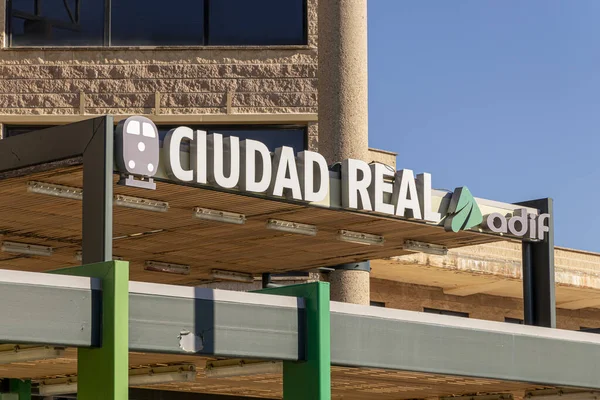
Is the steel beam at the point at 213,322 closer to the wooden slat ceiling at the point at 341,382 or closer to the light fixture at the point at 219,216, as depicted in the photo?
the wooden slat ceiling at the point at 341,382

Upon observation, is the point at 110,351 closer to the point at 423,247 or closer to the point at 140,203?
the point at 140,203

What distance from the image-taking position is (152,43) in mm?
A: 30062

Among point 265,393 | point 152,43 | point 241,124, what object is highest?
point 152,43

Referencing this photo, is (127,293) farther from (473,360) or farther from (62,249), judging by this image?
(62,249)

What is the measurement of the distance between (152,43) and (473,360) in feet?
41.9

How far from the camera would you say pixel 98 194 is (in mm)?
17812

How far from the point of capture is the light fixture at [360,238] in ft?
80.8

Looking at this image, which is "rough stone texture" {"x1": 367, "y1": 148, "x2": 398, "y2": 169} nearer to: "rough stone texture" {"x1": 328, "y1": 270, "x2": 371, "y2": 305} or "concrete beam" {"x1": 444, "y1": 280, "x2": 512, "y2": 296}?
"rough stone texture" {"x1": 328, "y1": 270, "x2": 371, "y2": 305}

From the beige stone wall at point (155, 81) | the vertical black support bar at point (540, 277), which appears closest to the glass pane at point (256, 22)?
the beige stone wall at point (155, 81)

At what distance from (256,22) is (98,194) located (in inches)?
511

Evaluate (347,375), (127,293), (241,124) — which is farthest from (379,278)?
(127,293)

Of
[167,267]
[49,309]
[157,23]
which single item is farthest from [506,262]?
[49,309]

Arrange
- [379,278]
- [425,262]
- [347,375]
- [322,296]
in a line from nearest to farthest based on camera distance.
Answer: [322,296]
[347,375]
[425,262]
[379,278]

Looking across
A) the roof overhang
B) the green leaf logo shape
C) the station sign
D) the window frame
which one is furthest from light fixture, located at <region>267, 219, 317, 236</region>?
the window frame
